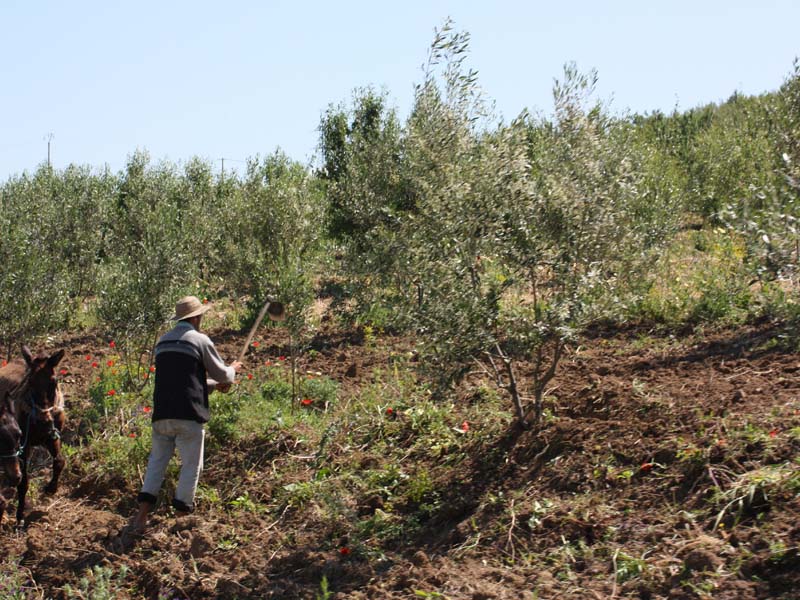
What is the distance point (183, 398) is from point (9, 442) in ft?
6.08

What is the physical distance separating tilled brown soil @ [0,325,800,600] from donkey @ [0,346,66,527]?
25.2 inches

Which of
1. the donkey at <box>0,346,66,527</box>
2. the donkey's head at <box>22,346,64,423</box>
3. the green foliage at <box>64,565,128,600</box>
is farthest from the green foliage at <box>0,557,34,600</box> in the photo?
the donkey's head at <box>22,346,64,423</box>

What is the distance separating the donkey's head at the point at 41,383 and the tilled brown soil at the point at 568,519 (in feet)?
3.73

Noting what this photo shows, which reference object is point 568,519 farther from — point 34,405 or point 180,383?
point 34,405

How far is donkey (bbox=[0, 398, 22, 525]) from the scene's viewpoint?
803cm

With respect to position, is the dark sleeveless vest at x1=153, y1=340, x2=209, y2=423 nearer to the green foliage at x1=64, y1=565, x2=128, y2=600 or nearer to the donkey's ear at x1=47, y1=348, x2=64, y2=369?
the donkey's ear at x1=47, y1=348, x2=64, y2=369

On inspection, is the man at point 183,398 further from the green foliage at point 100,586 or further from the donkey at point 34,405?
the donkey at point 34,405

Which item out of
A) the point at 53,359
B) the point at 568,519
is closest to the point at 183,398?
the point at 53,359

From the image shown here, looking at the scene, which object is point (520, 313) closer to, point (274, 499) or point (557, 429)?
point (557, 429)

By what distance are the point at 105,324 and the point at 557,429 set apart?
726 centimetres

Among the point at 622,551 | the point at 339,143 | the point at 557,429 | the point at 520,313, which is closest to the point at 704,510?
the point at 622,551

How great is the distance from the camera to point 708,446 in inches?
271

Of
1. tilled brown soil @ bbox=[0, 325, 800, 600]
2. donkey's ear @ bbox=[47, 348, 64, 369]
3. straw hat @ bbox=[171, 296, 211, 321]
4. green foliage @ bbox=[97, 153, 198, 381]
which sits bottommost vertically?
tilled brown soil @ bbox=[0, 325, 800, 600]

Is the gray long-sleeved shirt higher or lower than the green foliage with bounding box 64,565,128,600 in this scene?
higher
